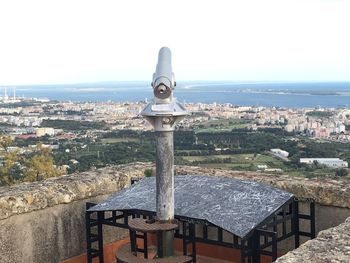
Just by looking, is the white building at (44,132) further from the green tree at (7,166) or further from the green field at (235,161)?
the green tree at (7,166)

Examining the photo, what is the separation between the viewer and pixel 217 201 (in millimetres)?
5035

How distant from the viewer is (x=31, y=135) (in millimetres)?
41312

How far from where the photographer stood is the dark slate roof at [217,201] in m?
4.64

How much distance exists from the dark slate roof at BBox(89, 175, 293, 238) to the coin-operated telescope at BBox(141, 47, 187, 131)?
0.82m

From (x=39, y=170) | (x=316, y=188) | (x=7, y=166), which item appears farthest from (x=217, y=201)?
(x=7, y=166)

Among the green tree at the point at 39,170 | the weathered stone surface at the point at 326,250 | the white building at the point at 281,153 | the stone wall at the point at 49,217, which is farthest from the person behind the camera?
the white building at the point at 281,153

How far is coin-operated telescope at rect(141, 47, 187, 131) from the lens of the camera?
4586 millimetres

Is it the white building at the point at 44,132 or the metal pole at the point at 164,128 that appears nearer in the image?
the metal pole at the point at 164,128

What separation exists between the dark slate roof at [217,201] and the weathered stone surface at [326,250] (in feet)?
2.98

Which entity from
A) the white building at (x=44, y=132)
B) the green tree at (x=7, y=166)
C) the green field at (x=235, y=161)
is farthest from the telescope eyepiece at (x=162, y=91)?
the white building at (x=44, y=132)

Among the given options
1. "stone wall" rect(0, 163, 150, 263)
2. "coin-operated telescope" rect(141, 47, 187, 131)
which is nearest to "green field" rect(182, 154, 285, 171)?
"stone wall" rect(0, 163, 150, 263)

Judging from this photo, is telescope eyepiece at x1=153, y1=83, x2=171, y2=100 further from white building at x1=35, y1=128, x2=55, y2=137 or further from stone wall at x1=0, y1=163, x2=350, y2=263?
white building at x1=35, y1=128, x2=55, y2=137

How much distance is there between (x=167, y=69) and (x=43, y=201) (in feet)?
6.64

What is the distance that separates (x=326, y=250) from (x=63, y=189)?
3423mm
